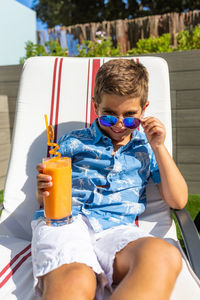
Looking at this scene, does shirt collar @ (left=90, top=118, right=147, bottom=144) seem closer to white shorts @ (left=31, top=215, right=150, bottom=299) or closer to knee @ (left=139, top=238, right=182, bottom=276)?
white shorts @ (left=31, top=215, right=150, bottom=299)

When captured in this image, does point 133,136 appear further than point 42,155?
No

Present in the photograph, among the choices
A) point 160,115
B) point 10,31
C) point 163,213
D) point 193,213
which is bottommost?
point 193,213

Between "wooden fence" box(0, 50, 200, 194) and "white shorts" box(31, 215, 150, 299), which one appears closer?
"white shorts" box(31, 215, 150, 299)

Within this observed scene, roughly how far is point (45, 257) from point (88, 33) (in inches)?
254

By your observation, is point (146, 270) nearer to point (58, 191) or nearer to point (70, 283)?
point (70, 283)

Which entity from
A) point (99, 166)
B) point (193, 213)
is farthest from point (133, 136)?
point (193, 213)

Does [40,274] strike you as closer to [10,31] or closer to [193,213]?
[193,213]

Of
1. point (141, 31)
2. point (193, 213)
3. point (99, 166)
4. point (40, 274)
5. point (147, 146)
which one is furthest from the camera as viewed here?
point (141, 31)

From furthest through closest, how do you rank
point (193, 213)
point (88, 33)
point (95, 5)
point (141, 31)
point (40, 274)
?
point (95, 5) → point (88, 33) → point (141, 31) → point (193, 213) → point (40, 274)

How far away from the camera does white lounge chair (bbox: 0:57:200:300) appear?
1.74 meters

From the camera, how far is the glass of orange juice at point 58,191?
1303mm

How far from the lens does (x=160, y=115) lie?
198 centimetres

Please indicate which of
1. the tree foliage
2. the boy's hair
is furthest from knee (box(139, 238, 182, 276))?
the tree foliage

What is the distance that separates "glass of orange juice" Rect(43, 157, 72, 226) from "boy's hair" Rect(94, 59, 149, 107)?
1.50 ft
